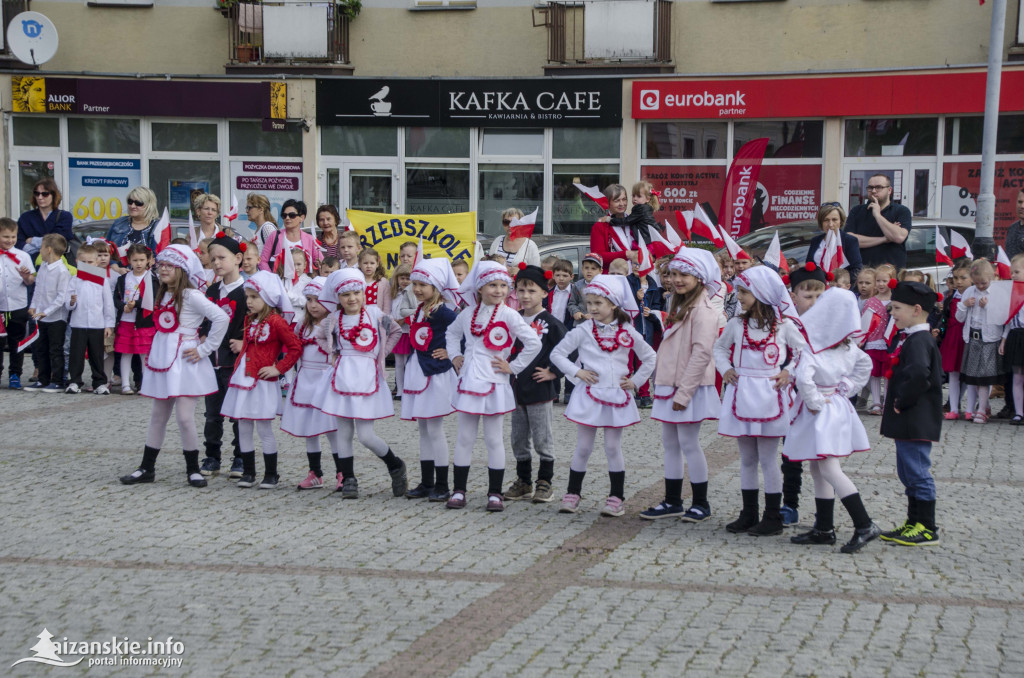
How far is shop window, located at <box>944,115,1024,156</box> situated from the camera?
2212cm

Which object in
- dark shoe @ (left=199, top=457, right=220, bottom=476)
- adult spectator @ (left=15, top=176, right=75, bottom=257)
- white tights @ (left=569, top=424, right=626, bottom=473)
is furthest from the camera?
adult spectator @ (left=15, top=176, right=75, bottom=257)

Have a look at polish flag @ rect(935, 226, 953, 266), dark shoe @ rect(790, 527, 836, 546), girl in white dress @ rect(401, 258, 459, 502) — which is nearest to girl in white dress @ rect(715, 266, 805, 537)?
dark shoe @ rect(790, 527, 836, 546)

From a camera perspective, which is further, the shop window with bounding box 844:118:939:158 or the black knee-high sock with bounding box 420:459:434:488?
the shop window with bounding box 844:118:939:158

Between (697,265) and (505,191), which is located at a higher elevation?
(505,191)

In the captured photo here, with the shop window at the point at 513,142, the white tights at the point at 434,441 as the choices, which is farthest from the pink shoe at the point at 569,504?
the shop window at the point at 513,142

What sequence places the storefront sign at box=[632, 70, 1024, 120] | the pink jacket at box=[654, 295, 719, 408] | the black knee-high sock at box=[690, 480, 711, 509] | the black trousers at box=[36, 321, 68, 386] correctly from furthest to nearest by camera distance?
the storefront sign at box=[632, 70, 1024, 120] < the black trousers at box=[36, 321, 68, 386] < the black knee-high sock at box=[690, 480, 711, 509] < the pink jacket at box=[654, 295, 719, 408]

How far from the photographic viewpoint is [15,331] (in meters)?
13.9

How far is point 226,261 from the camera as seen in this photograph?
884 cm

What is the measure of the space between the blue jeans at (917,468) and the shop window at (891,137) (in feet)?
55.9

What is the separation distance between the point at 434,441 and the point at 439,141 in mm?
17129

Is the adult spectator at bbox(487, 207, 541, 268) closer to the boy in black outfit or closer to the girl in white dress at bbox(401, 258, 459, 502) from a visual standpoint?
the boy in black outfit

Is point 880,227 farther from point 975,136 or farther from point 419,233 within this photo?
point 975,136

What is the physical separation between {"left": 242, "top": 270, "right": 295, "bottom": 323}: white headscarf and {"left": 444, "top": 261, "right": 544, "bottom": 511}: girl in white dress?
131 centimetres

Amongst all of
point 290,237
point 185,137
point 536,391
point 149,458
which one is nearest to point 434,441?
point 536,391
